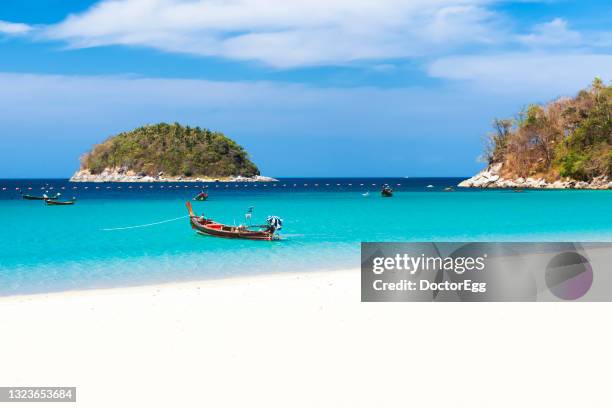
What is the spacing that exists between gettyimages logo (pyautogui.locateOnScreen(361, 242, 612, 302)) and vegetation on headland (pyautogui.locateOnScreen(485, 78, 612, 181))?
88755mm

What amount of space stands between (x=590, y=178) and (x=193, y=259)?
280 ft

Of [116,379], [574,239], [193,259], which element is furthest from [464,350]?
[574,239]

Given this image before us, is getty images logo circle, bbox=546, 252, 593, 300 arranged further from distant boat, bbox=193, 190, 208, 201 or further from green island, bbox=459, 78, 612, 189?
green island, bbox=459, 78, 612, 189

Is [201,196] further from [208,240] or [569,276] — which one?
[569,276]

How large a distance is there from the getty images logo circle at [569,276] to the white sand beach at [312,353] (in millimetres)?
Answer: 652

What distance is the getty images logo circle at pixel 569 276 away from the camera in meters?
12.1

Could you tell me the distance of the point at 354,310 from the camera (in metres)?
11.5

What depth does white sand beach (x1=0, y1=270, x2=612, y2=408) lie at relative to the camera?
730cm

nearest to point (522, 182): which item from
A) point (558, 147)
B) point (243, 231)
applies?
point (558, 147)

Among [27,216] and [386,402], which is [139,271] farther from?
[27,216]

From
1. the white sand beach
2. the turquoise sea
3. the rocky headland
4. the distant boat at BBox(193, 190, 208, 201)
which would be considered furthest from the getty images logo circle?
the rocky headland

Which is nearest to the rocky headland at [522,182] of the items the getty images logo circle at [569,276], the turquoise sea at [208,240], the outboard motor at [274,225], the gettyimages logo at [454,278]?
the turquoise sea at [208,240]

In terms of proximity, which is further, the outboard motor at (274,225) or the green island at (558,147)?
the green island at (558,147)

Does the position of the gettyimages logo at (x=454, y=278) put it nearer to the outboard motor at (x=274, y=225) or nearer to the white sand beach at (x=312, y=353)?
the white sand beach at (x=312, y=353)
